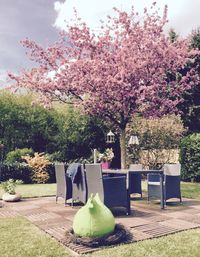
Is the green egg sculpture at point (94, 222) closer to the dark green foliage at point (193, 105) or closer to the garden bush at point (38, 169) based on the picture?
the garden bush at point (38, 169)

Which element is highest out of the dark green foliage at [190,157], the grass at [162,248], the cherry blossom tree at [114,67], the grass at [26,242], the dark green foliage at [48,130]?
the cherry blossom tree at [114,67]

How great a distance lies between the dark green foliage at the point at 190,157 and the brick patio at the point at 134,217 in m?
4.80

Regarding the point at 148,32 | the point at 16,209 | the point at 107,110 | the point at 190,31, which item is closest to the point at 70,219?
the point at 16,209

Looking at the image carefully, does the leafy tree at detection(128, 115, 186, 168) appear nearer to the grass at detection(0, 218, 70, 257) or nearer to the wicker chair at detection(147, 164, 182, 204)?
the wicker chair at detection(147, 164, 182, 204)

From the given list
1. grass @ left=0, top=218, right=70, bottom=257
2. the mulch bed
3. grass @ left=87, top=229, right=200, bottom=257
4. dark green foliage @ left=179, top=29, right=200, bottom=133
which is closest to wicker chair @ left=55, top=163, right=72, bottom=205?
grass @ left=0, top=218, right=70, bottom=257

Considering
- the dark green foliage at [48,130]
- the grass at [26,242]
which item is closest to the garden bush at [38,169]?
the dark green foliage at [48,130]

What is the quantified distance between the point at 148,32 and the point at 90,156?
278 inches

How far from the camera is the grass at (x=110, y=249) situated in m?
4.07

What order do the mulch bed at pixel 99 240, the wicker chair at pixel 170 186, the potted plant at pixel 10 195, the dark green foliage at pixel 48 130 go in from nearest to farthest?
1. the mulch bed at pixel 99 240
2. the wicker chair at pixel 170 186
3. the potted plant at pixel 10 195
4. the dark green foliage at pixel 48 130

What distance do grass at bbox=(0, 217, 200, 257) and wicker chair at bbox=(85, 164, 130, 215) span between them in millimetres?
1582

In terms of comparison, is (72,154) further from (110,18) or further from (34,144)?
(110,18)

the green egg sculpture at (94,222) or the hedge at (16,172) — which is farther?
the hedge at (16,172)

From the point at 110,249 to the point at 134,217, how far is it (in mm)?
2051

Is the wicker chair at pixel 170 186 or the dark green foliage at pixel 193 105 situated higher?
the dark green foliage at pixel 193 105
